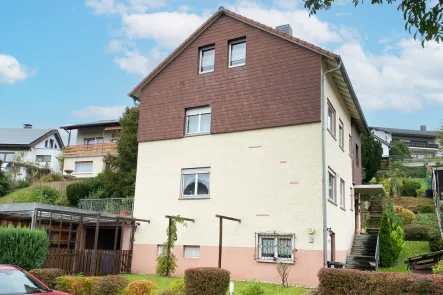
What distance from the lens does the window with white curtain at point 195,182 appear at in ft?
62.6

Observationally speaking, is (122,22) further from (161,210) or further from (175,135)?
(161,210)

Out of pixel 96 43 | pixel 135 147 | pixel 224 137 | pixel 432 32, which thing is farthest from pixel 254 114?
pixel 135 147

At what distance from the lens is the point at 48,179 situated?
38781 mm

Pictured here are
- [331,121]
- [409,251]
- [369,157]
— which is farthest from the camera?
[369,157]

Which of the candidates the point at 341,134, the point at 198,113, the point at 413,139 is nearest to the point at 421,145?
the point at 413,139

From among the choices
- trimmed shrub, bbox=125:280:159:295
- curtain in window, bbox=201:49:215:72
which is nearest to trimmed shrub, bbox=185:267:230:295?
trimmed shrub, bbox=125:280:159:295

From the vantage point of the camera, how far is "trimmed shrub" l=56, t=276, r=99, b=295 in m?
12.3

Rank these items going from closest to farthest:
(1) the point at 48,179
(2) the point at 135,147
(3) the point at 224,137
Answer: (3) the point at 224,137 → (2) the point at 135,147 → (1) the point at 48,179

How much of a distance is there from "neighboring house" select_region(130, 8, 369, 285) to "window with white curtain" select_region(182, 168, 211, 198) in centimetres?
5

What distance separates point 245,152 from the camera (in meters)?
18.2

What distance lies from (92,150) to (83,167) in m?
2.09

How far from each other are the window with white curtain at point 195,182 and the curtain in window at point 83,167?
26.1 meters

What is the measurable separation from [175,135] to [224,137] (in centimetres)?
263

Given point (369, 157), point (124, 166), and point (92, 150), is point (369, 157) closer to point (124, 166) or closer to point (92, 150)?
point (124, 166)
